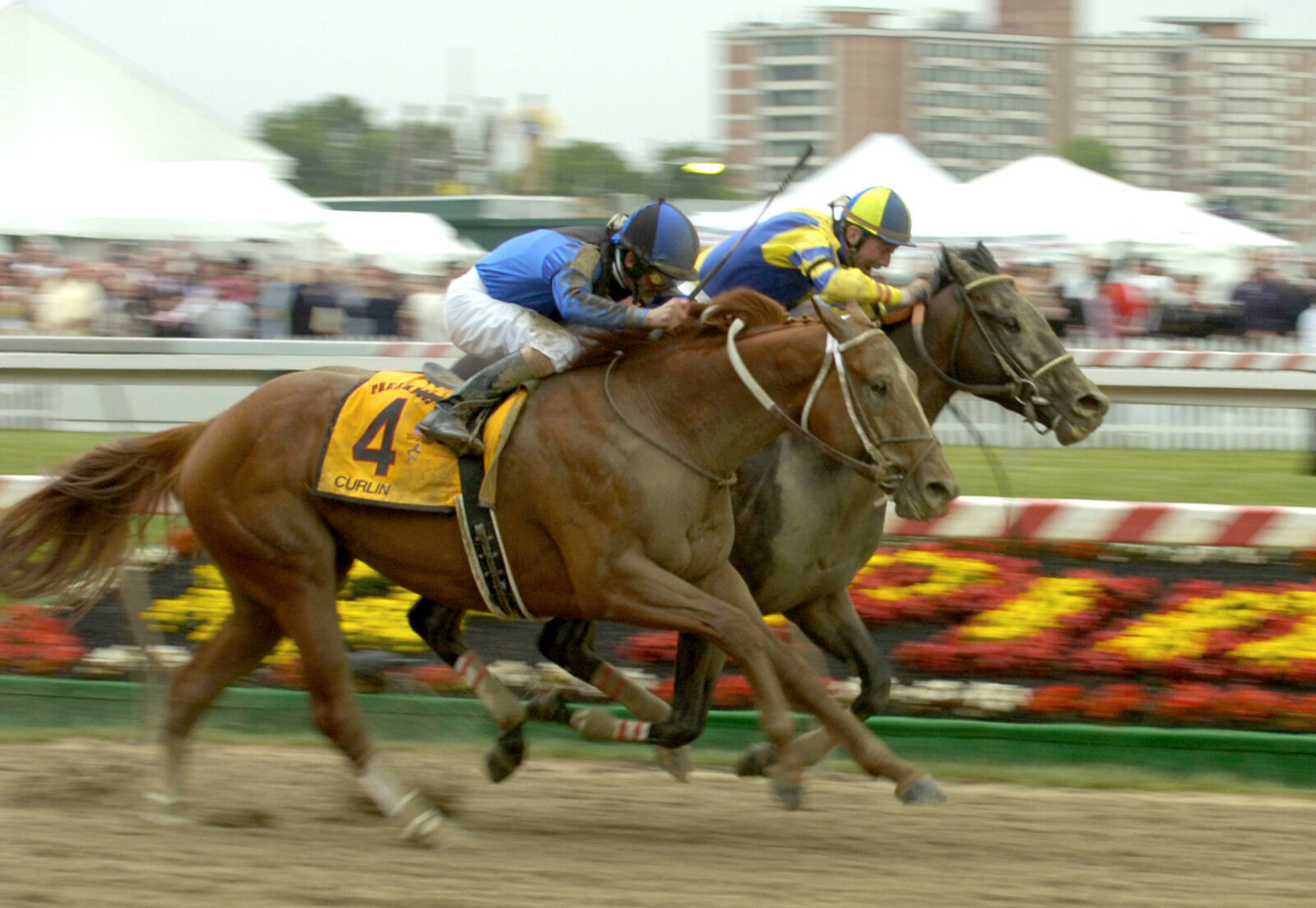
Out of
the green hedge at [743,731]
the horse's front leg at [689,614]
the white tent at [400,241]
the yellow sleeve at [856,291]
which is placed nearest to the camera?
the horse's front leg at [689,614]

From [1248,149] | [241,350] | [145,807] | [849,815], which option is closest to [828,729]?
[849,815]

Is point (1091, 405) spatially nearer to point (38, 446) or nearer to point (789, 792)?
point (789, 792)

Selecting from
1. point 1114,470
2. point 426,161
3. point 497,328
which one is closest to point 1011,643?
point 497,328

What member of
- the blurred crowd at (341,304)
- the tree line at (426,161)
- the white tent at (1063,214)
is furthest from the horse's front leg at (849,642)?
the tree line at (426,161)

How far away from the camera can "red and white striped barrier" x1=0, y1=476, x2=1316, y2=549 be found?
6.46 m

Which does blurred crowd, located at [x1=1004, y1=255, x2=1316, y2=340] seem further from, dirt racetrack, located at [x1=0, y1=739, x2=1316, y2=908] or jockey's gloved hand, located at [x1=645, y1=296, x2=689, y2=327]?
jockey's gloved hand, located at [x1=645, y1=296, x2=689, y2=327]

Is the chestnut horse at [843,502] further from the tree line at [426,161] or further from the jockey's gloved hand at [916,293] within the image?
the tree line at [426,161]

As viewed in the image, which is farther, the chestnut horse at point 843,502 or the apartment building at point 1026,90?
the apartment building at point 1026,90

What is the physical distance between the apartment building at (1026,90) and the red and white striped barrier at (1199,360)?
105 metres

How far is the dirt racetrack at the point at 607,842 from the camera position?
418cm

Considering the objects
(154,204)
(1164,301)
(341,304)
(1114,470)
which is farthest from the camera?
(154,204)

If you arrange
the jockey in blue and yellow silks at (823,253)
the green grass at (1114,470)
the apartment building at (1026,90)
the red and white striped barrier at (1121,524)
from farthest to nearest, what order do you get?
the apartment building at (1026,90) < the green grass at (1114,470) < the red and white striped barrier at (1121,524) < the jockey in blue and yellow silks at (823,253)

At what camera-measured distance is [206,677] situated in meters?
5.27

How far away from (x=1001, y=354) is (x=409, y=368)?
4606 mm
